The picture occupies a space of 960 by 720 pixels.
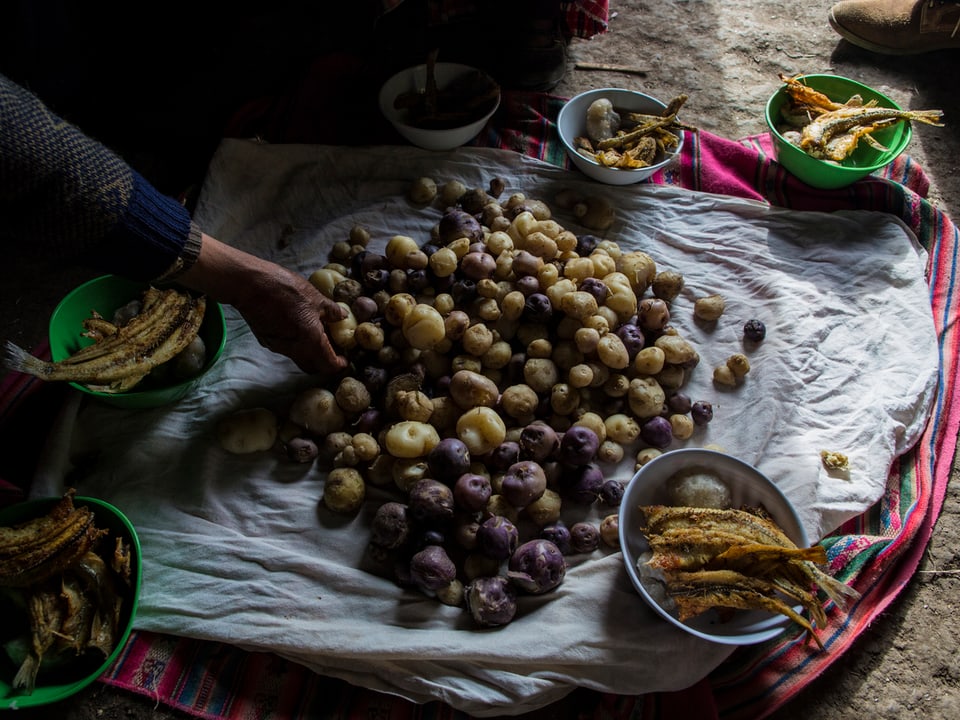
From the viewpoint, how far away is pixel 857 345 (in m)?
2.18

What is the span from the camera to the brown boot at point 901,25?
3.26m

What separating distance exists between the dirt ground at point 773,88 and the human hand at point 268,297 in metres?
1.01

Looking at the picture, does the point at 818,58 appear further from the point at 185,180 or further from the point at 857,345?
the point at 185,180

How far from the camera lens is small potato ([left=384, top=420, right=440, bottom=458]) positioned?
1.77 metres

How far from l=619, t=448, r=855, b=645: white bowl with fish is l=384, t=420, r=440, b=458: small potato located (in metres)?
0.56

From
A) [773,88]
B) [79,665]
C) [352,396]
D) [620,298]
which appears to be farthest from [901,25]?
[79,665]

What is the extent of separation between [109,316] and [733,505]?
2.02 meters

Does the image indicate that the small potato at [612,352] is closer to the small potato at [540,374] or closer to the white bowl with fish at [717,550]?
the small potato at [540,374]

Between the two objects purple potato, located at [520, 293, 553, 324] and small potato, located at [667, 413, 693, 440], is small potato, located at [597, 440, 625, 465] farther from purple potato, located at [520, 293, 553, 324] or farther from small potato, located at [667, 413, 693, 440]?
purple potato, located at [520, 293, 553, 324]

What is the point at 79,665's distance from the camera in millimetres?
1546

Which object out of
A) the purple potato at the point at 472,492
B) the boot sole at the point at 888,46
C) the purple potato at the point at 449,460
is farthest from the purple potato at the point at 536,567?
the boot sole at the point at 888,46

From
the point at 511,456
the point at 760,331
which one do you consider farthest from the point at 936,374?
the point at 511,456

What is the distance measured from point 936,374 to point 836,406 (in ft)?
1.27

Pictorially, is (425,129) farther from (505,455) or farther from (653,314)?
(505,455)
